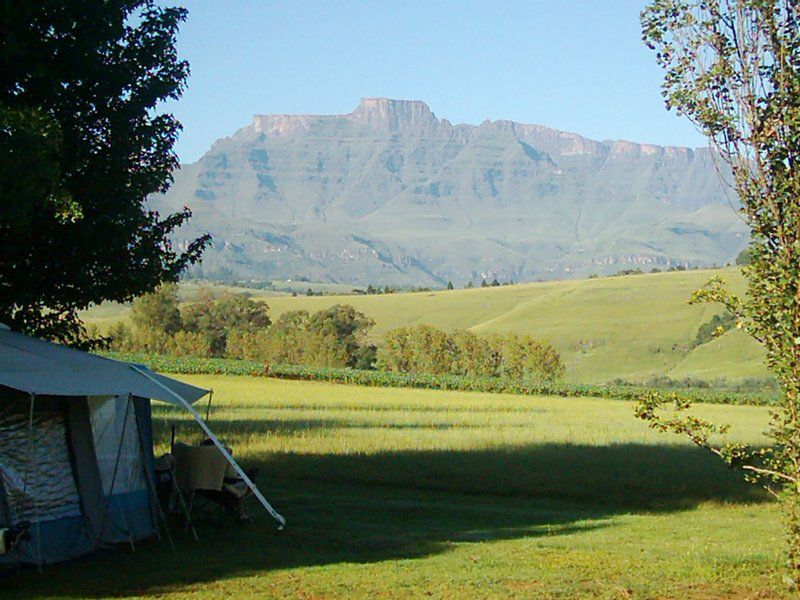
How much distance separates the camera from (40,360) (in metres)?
13.1

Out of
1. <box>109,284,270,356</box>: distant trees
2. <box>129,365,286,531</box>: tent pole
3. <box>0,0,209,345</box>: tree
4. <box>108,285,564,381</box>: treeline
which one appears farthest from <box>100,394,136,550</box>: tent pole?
<box>108,285,564,381</box>: treeline

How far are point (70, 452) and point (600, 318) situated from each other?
428 feet

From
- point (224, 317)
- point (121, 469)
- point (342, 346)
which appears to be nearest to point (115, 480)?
point (121, 469)

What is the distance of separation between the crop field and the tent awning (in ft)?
6.80

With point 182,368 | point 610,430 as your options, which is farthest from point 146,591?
point 182,368

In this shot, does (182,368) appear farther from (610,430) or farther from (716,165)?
(716,165)

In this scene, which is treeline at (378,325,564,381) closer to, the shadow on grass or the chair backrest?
the shadow on grass

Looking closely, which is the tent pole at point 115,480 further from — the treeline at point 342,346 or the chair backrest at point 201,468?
the treeline at point 342,346

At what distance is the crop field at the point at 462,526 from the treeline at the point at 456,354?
2414 inches

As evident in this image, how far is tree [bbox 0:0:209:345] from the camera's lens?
16.4 meters

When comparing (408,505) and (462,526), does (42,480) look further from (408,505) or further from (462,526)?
(408,505)

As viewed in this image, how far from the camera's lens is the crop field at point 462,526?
11.8 metres

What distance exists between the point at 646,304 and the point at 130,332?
68.7 meters

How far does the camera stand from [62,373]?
13016 millimetres
